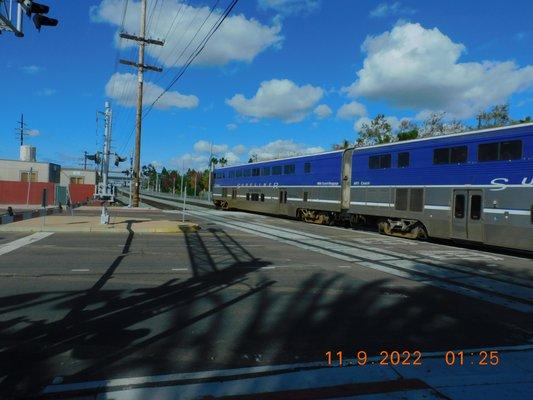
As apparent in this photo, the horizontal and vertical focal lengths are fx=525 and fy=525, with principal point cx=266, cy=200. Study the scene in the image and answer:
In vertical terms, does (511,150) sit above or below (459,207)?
above

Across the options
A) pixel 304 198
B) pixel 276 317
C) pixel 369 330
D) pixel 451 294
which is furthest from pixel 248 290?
pixel 304 198

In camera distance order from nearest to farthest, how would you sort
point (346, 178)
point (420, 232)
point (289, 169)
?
point (420, 232)
point (346, 178)
point (289, 169)

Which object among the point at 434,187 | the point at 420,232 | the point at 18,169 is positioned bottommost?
the point at 420,232

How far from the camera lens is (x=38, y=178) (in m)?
64.6

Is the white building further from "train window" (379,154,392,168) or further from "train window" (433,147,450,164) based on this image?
"train window" (433,147,450,164)

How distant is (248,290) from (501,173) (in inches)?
405

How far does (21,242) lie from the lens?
608 inches

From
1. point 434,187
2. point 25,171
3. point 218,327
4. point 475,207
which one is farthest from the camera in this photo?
point 25,171

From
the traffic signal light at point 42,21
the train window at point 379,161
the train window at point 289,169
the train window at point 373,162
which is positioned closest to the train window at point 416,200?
the train window at point 379,161

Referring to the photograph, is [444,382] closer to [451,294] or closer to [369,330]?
[369,330]

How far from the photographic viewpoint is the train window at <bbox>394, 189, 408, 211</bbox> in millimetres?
20141

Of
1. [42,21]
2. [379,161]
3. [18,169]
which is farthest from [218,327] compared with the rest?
[18,169]

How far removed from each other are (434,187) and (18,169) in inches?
2255
